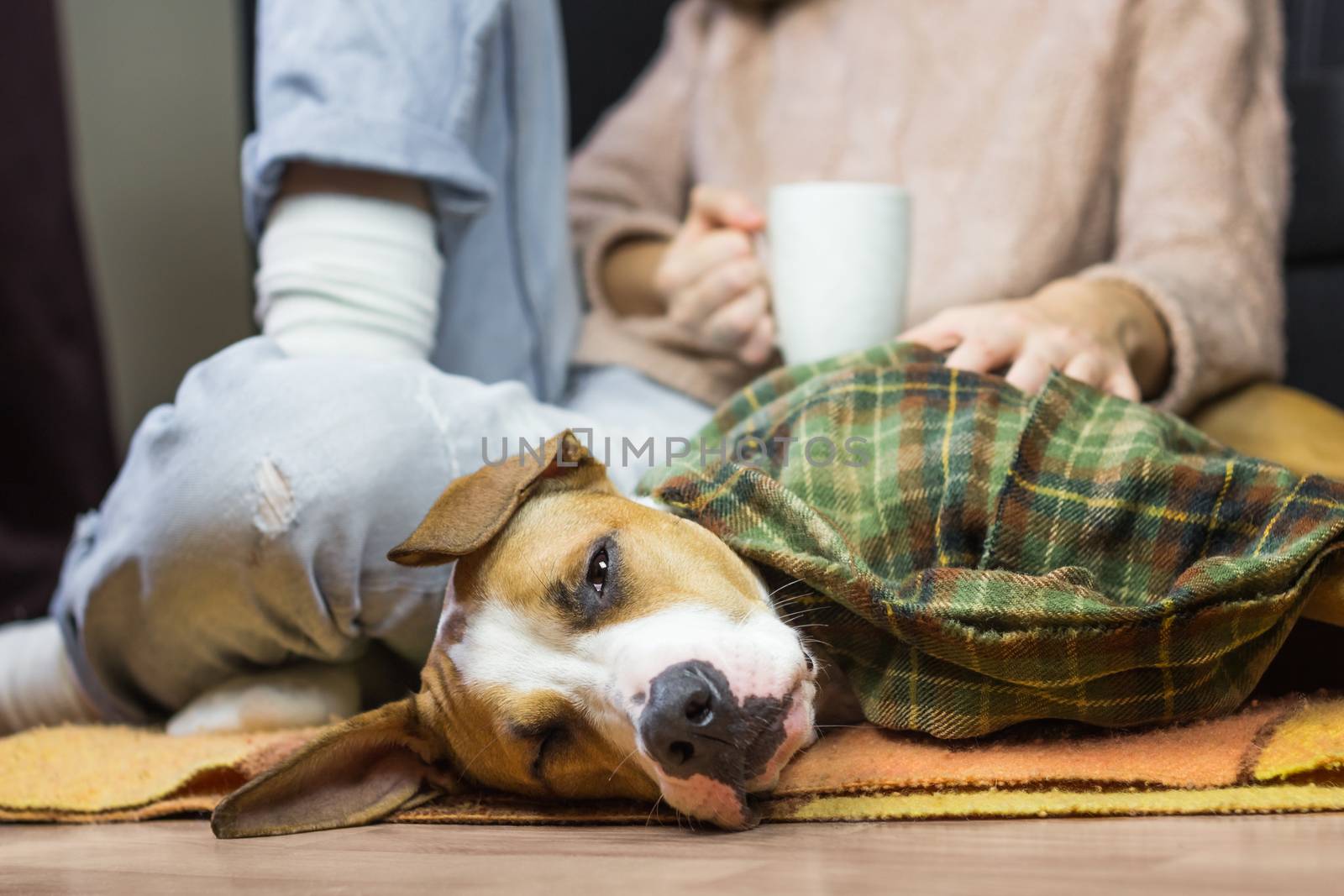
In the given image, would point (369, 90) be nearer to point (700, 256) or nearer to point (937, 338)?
point (700, 256)

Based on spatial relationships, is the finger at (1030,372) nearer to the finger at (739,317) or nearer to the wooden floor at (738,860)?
the finger at (739,317)

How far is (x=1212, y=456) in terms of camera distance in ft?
3.50

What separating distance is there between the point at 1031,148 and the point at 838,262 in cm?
51

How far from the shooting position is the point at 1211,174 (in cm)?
155

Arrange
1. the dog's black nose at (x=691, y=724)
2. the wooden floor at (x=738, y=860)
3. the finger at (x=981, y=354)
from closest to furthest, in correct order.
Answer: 1. the wooden floor at (x=738, y=860)
2. the dog's black nose at (x=691, y=724)
3. the finger at (x=981, y=354)

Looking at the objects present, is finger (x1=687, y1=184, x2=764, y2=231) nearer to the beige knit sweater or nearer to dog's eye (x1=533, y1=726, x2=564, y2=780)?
the beige knit sweater

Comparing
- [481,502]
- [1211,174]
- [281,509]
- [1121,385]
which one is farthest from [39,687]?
[1211,174]

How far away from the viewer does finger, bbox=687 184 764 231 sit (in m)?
1.49

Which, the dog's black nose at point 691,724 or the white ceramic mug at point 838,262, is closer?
the dog's black nose at point 691,724

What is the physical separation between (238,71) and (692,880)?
1986 mm

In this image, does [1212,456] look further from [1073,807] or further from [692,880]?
[692,880]

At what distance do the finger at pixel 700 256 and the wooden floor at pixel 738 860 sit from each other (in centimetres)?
77

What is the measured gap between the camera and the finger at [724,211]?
4.88ft

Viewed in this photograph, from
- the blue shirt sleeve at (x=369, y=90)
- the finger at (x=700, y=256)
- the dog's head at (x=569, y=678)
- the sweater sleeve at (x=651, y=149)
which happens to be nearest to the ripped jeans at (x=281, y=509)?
the dog's head at (x=569, y=678)
